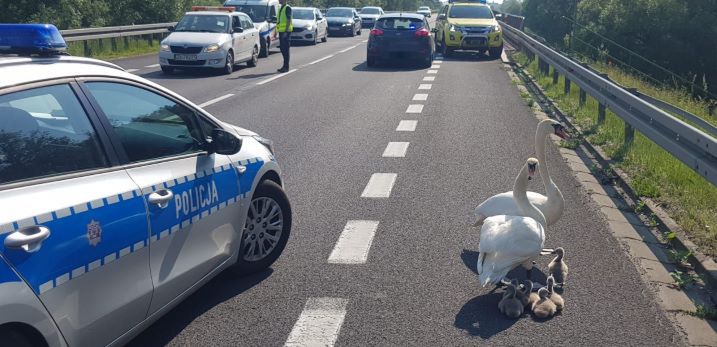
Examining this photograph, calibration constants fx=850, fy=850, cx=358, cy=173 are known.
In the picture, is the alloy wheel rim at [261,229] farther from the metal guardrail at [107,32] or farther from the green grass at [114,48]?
the green grass at [114,48]

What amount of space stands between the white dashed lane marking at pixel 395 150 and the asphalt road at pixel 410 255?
124mm

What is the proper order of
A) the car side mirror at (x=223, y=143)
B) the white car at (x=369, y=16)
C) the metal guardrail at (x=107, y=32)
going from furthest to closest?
1. the white car at (x=369, y=16)
2. the metal guardrail at (x=107, y=32)
3. the car side mirror at (x=223, y=143)

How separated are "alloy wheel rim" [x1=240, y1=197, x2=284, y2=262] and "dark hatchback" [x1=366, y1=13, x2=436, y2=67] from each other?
61.3 feet

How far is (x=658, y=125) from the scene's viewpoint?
8.87 m

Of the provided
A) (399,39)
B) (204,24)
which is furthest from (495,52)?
(204,24)

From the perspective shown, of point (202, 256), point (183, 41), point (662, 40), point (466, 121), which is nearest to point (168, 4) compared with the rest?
point (183, 41)

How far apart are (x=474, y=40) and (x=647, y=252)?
2157cm

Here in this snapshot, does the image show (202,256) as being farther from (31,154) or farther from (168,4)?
(168,4)

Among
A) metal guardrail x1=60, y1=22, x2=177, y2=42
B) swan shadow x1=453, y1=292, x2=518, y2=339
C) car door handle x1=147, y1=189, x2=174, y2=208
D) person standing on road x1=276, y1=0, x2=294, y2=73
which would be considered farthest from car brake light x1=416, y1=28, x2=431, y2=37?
car door handle x1=147, y1=189, x2=174, y2=208

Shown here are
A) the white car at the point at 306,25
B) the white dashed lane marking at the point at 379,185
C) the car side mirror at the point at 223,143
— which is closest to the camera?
the car side mirror at the point at 223,143

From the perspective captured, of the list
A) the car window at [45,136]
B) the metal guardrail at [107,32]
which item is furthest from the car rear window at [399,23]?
the car window at [45,136]

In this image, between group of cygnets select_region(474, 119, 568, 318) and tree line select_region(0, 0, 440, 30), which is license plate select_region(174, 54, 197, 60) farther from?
group of cygnets select_region(474, 119, 568, 318)

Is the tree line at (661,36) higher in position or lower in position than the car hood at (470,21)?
lower

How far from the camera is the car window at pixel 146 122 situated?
440 cm
